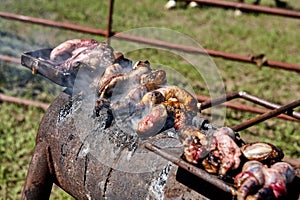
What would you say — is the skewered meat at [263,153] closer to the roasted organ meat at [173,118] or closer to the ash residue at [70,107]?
the roasted organ meat at [173,118]

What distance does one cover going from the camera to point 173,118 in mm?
2217

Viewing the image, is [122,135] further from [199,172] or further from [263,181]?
[263,181]

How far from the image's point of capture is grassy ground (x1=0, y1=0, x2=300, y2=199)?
4863 millimetres

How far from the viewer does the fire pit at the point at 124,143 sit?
190 cm

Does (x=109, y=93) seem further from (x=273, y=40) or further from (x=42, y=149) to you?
(x=273, y=40)

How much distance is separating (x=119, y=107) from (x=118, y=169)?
29 centimetres

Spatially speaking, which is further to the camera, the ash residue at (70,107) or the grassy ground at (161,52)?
the grassy ground at (161,52)

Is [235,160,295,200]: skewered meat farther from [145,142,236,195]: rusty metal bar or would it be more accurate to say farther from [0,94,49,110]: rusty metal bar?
[0,94,49,110]: rusty metal bar

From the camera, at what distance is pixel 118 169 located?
7.07 ft

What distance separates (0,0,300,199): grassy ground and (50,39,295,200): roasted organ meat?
1.81m

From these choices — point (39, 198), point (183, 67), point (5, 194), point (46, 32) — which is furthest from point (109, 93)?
point (46, 32)

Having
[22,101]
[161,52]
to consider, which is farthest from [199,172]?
[161,52]

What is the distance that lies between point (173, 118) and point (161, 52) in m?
5.06

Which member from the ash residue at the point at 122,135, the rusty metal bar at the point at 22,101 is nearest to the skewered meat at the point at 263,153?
the ash residue at the point at 122,135
